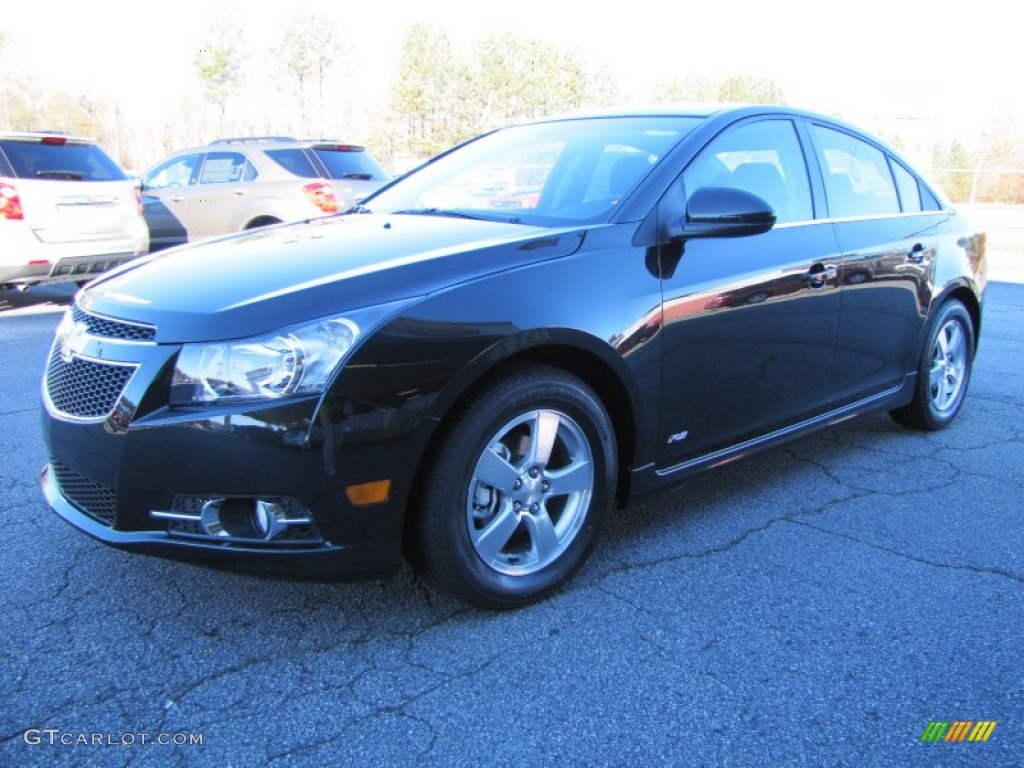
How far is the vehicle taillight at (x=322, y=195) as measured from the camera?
949 centimetres

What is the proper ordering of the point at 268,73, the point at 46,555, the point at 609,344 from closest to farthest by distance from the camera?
the point at 609,344 → the point at 46,555 → the point at 268,73

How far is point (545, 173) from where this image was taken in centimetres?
342

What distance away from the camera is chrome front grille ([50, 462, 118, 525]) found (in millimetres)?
2375

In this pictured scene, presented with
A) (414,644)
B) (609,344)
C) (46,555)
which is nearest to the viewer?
(414,644)

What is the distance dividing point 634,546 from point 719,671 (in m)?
0.83

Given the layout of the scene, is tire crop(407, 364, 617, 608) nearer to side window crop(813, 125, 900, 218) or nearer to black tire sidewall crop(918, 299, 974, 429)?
side window crop(813, 125, 900, 218)

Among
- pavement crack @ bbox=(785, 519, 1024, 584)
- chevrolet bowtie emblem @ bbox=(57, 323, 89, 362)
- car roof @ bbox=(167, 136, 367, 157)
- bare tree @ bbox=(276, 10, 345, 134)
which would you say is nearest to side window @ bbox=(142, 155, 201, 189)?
car roof @ bbox=(167, 136, 367, 157)

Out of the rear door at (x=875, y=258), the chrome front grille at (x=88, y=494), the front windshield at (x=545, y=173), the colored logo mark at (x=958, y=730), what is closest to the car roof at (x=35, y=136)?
the front windshield at (x=545, y=173)

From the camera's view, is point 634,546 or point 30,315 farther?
point 30,315

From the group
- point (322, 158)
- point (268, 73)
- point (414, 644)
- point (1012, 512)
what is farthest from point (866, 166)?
point (268, 73)

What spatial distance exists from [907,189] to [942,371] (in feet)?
3.33

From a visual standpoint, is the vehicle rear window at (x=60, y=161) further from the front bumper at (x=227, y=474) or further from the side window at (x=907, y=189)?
the side window at (x=907, y=189)

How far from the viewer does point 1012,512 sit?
347cm

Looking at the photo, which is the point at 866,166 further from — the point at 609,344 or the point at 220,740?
the point at 220,740
